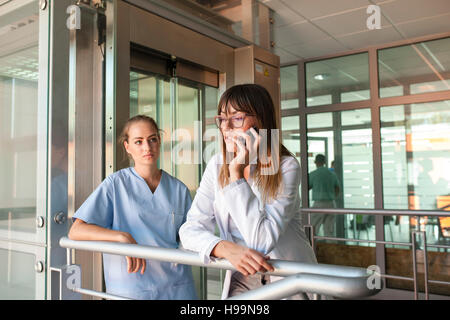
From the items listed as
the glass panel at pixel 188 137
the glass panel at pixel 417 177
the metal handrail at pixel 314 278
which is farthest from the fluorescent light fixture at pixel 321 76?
the metal handrail at pixel 314 278

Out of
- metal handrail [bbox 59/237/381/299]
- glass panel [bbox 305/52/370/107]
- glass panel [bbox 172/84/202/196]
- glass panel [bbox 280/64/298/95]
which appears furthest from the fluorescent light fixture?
metal handrail [bbox 59/237/381/299]

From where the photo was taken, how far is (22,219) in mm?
1754

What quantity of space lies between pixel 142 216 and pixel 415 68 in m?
3.55

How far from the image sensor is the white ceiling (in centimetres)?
319

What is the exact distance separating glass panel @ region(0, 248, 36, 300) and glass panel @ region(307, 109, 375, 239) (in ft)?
10.9

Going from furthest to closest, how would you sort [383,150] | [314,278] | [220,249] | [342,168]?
[342,168], [383,150], [220,249], [314,278]

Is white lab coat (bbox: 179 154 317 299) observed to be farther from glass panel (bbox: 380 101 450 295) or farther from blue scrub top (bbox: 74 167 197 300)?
glass panel (bbox: 380 101 450 295)

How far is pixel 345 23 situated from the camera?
3.54 meters

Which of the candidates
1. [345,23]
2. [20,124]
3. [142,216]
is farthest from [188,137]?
[345,23]

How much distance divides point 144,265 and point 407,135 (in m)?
3.44

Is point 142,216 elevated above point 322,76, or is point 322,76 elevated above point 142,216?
point 322,76

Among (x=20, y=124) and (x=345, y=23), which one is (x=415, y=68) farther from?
(x=20, y=124)

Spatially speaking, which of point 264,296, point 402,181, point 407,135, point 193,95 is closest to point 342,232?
point 402,181
